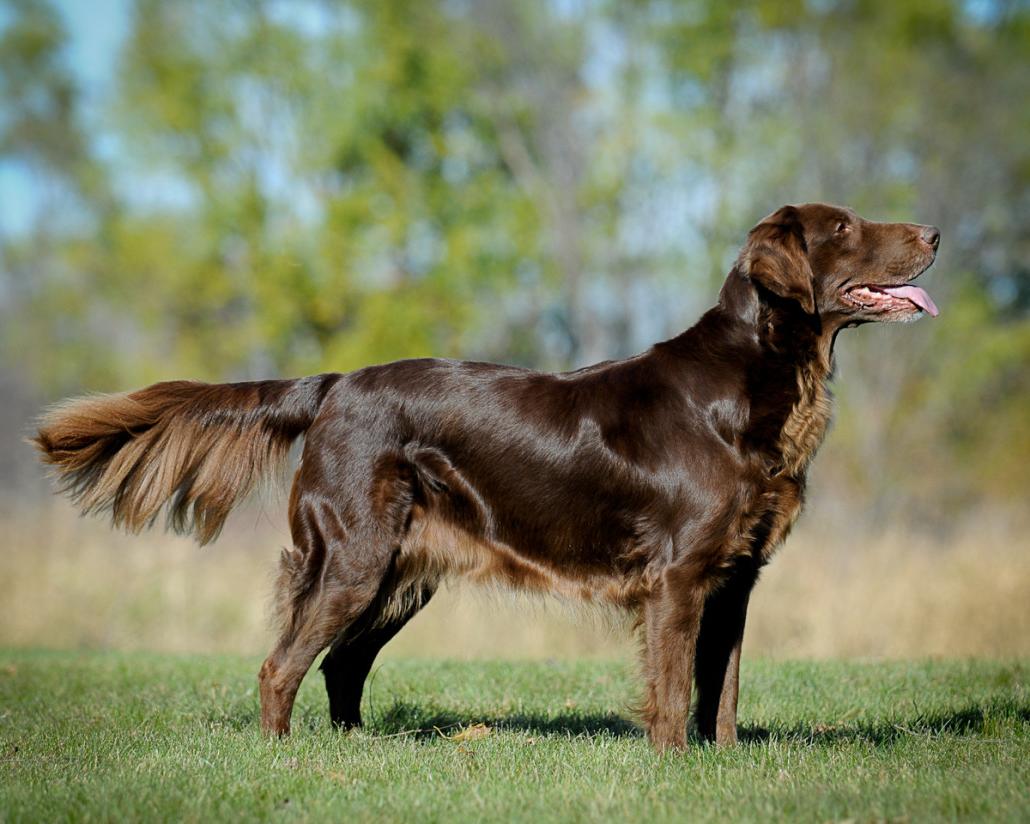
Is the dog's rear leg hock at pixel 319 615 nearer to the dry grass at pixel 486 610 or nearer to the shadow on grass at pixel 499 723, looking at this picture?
the shadow on grass at pixel 499 723

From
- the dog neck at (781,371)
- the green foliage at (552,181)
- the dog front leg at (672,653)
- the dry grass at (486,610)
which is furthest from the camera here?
the green foliage at (552,181)

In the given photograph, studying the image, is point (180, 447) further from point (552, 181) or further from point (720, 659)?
point (552, 181)

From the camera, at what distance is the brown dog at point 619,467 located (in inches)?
193

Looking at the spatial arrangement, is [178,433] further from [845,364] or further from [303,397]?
[845,364]

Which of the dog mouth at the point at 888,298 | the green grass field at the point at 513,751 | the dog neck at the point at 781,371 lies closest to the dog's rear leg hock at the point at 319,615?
the green grass field at the point at 513,751

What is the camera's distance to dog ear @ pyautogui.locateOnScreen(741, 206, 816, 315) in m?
5.01

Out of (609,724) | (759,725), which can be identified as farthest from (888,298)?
(609,724)

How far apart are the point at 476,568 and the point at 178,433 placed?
1.65 meters

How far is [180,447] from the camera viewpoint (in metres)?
5.59

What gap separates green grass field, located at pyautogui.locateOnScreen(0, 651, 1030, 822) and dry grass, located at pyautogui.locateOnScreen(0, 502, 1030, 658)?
304 centimetres

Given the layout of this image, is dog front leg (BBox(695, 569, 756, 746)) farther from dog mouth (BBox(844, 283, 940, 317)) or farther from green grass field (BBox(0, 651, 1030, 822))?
dog mouth (BBox(844, 283, 940, 317))

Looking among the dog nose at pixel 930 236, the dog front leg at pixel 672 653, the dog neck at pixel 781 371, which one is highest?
the dog nose at pixel 930 236

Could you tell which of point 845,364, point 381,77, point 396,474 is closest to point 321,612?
point 396,474

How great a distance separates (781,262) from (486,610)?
5792 millimetres
